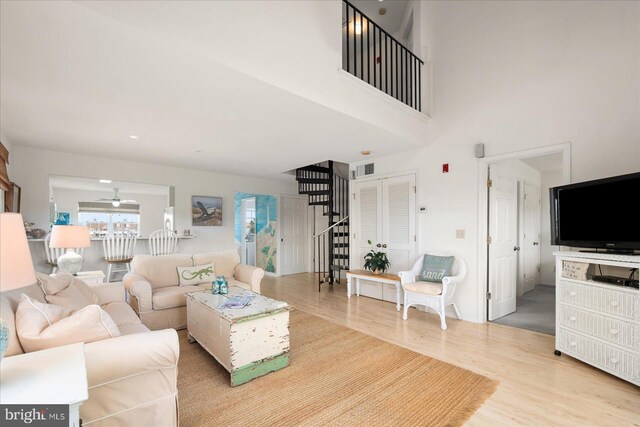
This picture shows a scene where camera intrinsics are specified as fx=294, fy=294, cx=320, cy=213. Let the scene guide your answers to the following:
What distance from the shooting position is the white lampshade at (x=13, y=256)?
1066 mm

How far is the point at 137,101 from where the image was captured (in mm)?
2676

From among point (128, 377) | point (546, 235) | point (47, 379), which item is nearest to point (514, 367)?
point (128, 377)

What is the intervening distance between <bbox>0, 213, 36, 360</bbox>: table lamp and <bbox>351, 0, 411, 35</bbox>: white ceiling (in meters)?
5.74

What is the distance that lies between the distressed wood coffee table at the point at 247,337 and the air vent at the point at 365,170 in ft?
10.4

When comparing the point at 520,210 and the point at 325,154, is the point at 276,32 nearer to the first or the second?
the point at 325,154

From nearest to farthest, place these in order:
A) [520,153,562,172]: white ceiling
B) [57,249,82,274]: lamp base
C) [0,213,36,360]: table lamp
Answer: [0,213,36,360]: table lamp, [57,249,82,274]: lamp base, [520,153,562,172]: white ceiling

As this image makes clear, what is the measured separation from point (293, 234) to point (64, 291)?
5.36 meters

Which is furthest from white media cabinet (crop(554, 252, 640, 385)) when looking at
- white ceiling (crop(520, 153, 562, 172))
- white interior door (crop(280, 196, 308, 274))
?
white interior door (crop(280, 196, 308, 274))

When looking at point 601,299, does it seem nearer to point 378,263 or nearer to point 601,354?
point 601,354

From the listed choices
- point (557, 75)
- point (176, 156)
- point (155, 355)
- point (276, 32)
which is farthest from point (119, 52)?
point (557, 75)

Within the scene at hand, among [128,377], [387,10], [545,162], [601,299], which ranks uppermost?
[387,10]

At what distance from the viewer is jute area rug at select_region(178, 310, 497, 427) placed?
1.88 m

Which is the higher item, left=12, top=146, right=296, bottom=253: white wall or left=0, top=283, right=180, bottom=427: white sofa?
left=12, top=146, right=296, bottom=253: white wall

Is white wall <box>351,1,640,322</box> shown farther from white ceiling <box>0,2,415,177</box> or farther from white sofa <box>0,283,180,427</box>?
white sofa <box>0,283,180,427</box>
